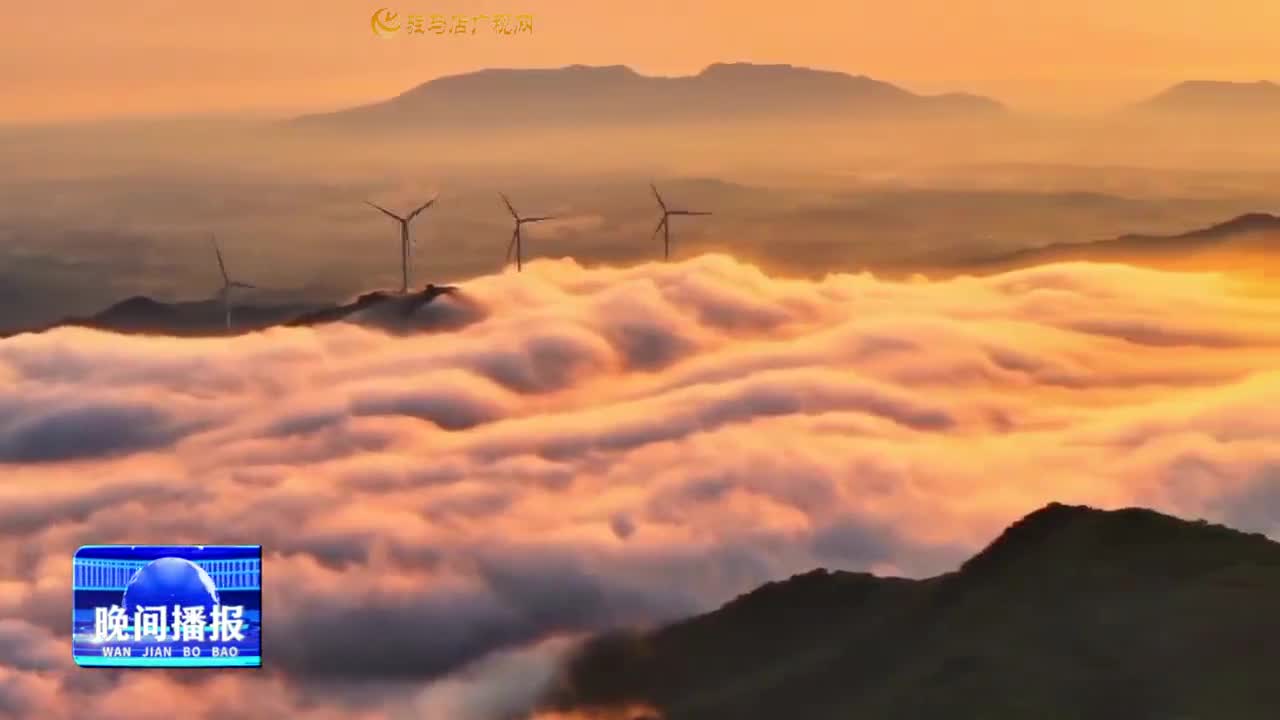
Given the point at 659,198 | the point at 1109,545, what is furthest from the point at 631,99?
the point at 1109,545

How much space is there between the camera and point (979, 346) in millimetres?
60031

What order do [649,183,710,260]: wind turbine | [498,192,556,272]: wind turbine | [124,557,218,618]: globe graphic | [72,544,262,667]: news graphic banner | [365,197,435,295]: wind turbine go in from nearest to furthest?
[72,544,262,667]: news graphic banner
[124,557,218,618]: globe graphic
[365,197,435,295]: wind turbine
[498,192,556,272]: wind turbine
[649,183,710,260]: wind turbine

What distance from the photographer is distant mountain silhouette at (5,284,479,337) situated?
6888cm

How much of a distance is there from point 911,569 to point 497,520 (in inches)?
707

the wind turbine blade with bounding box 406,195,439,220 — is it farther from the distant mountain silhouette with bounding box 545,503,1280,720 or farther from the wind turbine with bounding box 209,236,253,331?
the distant mountain silhouette with bounding box 545,503,1280,720

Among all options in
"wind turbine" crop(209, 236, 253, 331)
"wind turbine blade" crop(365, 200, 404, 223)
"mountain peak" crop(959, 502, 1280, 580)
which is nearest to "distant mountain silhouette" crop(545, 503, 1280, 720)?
"mountain peak" crop(959, 502, 1280, 580)

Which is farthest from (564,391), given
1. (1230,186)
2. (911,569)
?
(1230,186)

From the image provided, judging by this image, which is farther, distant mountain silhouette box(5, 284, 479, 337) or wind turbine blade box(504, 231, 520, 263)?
distant mountain silhouette box(5, 284, 479, 337)

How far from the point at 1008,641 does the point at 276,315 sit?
136 feet

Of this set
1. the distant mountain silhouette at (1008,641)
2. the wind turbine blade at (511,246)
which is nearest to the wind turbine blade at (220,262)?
the wind turbine blade at (511,246)

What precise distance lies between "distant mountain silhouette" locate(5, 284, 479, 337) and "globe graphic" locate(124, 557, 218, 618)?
92.7 feet

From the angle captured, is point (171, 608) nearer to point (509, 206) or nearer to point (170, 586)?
point (170, 586)

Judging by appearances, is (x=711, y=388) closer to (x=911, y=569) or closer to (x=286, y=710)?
(x=911, y=569)

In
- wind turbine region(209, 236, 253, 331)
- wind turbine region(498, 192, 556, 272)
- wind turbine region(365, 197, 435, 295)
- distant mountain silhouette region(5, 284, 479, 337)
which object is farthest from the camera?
distant mountain silhouette region(5, 284, 479, 337)
